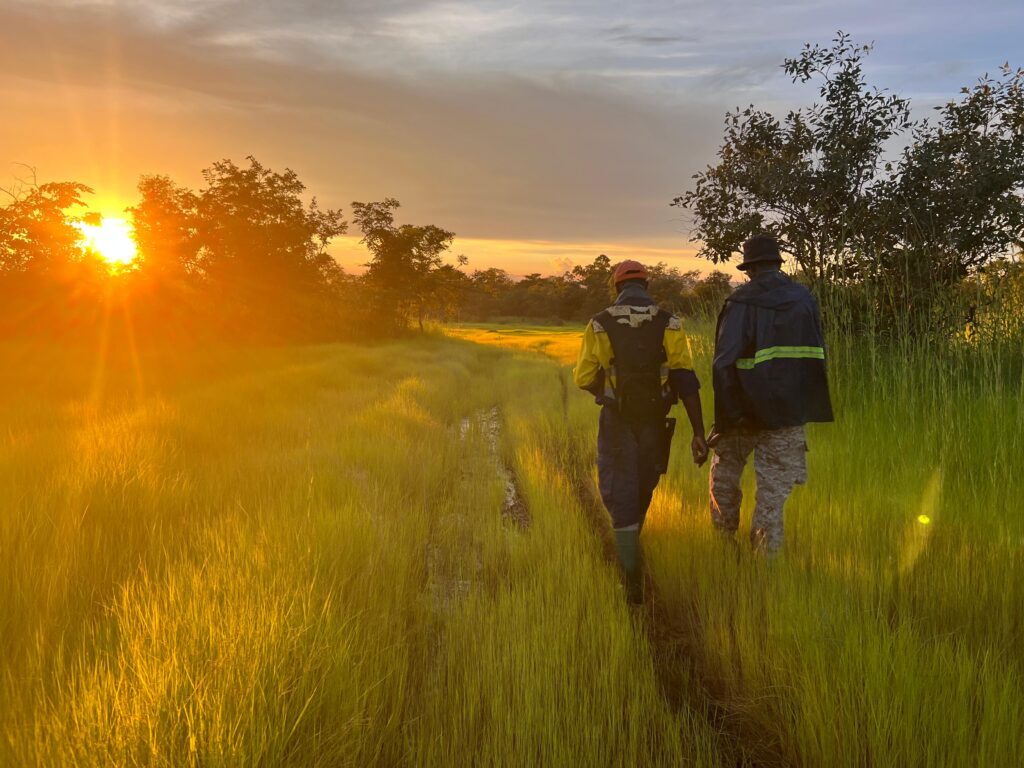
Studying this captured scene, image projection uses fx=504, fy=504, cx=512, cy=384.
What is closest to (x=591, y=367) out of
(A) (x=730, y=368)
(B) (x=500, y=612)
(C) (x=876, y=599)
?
(A) (x=730, y=368)

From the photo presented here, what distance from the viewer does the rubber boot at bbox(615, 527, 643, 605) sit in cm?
371

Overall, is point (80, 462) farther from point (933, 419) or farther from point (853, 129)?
point (853, 129)

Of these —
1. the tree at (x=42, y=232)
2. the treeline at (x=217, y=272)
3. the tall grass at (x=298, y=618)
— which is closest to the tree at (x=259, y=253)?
the treeline at (x=217, y=272)

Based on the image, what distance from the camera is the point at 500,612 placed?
3.15 m

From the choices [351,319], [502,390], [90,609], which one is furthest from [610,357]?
[351,319]

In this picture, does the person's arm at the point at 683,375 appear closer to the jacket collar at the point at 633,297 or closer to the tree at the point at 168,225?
the jacket collar at the point at 633,297

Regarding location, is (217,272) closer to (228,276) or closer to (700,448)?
(228,276)

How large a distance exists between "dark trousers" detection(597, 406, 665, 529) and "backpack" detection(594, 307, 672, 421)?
0.39ft

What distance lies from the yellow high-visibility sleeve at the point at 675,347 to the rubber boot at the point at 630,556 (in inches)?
50.5

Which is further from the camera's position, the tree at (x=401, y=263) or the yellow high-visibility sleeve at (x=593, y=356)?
the tree at (x=401, y=263)

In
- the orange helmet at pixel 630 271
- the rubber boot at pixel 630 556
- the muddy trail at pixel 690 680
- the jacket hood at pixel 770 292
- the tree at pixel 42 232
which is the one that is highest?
the tree at pixel 42 232

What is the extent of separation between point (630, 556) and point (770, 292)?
7.14 ft

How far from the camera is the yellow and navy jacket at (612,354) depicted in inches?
147

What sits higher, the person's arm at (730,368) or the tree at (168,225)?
the tree at (168,225)
